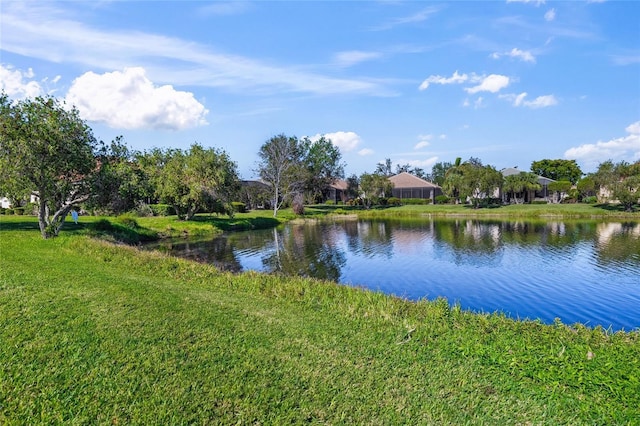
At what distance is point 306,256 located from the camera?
79.2ft

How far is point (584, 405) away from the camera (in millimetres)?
5172

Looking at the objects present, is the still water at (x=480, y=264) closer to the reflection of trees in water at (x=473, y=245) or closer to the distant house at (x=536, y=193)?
the reflection of trees in water at (x=473, y=245)

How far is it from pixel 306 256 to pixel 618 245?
66.8ft

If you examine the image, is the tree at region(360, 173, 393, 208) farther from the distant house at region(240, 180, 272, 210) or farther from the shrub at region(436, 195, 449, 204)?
the distant house at region(240, 180, 272, 210)

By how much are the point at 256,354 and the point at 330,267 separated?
13.9m

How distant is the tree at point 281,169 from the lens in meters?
59.1

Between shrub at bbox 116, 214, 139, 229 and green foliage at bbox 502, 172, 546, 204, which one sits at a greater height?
green foliage at bbox 502, 172, 546, 204

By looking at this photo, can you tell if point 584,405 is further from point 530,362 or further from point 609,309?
point 609,309

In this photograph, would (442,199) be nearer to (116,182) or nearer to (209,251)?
(209,251)

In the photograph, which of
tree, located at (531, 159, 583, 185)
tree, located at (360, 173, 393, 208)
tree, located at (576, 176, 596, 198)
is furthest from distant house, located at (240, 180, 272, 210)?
tree, located at (531, 159, 583, 185)

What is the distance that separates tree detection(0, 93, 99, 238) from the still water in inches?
258

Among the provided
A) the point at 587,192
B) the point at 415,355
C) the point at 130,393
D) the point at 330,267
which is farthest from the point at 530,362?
the point at 587,192

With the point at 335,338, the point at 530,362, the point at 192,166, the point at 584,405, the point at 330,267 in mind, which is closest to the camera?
the point at 584,405

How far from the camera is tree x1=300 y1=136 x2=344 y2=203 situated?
74.7 meters
